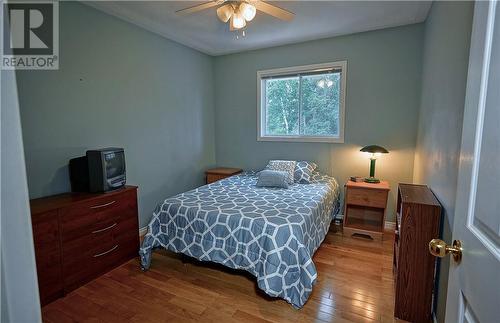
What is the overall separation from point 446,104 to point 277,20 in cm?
203

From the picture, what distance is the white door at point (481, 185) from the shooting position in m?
0.61

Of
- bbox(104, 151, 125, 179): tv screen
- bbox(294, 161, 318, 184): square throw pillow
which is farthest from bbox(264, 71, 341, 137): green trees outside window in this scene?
bbox(104, 151, 125, 179): tv screen

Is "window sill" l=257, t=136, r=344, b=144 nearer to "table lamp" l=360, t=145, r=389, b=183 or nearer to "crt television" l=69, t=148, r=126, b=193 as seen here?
"table lamp" l=360, t=145, r=389, b=183

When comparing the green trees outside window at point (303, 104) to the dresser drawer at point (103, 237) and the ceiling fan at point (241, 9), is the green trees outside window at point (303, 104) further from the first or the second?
the dresser drawer at point (103, 237)

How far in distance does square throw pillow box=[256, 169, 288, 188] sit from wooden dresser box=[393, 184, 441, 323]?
152cm

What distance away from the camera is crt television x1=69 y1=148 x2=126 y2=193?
7.66 ft

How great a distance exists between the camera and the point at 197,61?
13.2 feet

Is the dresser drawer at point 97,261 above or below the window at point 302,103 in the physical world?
below

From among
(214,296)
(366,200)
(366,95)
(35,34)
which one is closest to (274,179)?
(366,200)

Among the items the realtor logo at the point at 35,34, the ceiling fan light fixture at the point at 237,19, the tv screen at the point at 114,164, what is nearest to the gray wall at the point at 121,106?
the realtor logo at the point at 35,34

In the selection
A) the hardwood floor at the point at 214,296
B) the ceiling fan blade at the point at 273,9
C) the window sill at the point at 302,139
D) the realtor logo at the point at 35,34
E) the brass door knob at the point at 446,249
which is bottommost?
the hardwood floor at the point at 214,296

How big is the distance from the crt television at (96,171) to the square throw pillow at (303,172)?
2173 mm

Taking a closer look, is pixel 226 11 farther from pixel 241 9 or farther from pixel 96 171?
pixel 96 171

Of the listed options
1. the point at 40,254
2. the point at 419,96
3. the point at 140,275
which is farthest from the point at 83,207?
the point at 419,96
